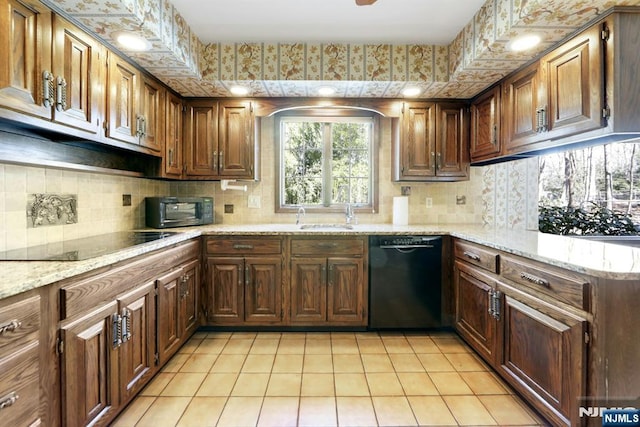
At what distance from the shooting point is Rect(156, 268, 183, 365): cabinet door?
2062 mm

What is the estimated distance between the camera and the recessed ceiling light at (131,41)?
76.1 inches

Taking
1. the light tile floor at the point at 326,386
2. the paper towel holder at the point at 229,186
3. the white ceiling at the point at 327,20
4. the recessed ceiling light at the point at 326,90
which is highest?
the white ceiling at the point at 327,20

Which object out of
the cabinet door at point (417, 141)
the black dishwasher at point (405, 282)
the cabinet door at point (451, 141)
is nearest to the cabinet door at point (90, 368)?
the black dishwasher at point (405, 282)

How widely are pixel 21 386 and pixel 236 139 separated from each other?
2332 millimetres

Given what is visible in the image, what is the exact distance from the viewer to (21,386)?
1096 millimetres

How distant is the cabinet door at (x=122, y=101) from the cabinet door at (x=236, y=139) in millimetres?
822

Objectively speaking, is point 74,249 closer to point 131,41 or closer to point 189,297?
point 189,297

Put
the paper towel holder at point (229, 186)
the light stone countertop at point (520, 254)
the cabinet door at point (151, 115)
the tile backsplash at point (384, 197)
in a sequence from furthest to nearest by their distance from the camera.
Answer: the paper towel holder at point (229, 186), the tile backsplash at point (384, 197), the cabinet door at point (151, 115), the light stone countertop at point (520, 254)

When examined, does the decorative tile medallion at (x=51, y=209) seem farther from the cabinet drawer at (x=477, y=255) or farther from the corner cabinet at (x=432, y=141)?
the cabinet drawer at (x=477, y=255)

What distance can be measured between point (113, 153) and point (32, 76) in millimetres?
1087

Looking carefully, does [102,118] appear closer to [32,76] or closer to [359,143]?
[32,76]

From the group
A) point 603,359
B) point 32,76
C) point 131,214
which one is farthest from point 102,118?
point 603,359

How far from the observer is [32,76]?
148 cm

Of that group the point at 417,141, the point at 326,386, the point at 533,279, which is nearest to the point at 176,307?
the point at 326,386
